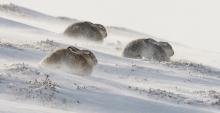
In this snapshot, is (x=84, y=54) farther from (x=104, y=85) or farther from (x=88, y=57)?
(x=104, y=85)

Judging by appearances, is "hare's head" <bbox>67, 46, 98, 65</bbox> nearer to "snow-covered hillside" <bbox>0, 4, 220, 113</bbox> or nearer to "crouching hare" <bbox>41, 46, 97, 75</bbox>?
"crouching hare" <bbox>41, 46, 97, 75</bbox>

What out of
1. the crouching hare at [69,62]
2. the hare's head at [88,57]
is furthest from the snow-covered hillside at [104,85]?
the hare's head at [88,57]

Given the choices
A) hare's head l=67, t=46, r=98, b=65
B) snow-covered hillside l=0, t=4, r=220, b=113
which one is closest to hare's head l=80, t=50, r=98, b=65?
hare's head l=67, t=46, r=98, b=65

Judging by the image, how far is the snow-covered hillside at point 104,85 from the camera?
19.0 meters

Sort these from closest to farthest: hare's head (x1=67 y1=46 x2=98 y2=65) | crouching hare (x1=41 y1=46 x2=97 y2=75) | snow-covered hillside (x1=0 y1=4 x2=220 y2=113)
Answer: snow-covered hillside (x1=0 y1=4 x2=220 y2=113)
crouching hare (x1=41 y1=46 x2=97 y2=75)
hare's head (x1=67 y1=46 x2=98 y2=65)

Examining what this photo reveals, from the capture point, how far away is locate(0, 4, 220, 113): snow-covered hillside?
62.2ft

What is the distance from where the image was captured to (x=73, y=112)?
18125mm

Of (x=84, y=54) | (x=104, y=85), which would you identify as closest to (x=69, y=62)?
(x=84, y=54)

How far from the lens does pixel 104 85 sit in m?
22.6

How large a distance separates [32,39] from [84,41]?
15.8 ft

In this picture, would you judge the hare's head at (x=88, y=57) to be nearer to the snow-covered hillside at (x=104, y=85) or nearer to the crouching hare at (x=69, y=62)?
the crouching hare at (x=69, y=62)

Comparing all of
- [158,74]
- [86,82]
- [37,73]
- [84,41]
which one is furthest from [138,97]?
[84,41]

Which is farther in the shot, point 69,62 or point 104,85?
point 69,62

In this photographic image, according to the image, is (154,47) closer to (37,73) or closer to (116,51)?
(116,51)
